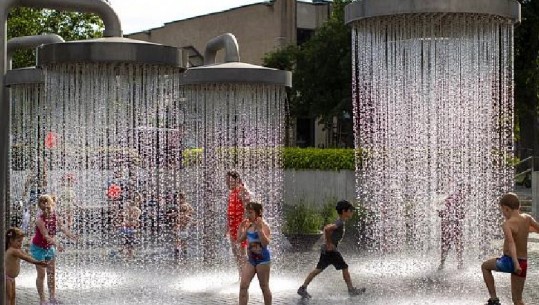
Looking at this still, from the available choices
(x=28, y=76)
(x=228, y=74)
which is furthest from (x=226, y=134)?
(x=28, y=76)

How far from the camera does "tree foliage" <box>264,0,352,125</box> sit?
121ft

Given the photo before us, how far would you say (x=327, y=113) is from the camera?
124 ft

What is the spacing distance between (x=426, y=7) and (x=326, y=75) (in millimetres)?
28413

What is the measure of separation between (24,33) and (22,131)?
5.42 m

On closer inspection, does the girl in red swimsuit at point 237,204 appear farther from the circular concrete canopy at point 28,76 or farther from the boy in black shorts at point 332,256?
the circular concrete canopy at point 28,76

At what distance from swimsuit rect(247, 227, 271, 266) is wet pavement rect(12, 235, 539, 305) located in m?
1.57

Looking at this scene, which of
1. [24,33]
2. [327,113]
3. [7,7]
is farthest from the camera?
[327,113]

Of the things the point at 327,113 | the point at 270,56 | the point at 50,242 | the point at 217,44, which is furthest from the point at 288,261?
the point at 270,56

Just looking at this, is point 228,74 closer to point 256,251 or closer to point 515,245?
point 256,251

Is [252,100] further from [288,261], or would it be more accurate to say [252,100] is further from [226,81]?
[288,261]

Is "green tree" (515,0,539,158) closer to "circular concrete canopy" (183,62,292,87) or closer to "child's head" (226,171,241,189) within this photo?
"circular concrete canopy" (183,62,292,87)

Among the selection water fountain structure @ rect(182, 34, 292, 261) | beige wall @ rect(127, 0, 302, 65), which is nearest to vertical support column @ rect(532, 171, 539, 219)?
water fountain structure @ rect(182, 34, 292, 261)

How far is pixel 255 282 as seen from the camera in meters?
12.4

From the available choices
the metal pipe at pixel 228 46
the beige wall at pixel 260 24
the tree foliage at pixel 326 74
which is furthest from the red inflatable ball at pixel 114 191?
the beige wall at pixel 260 24
